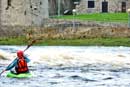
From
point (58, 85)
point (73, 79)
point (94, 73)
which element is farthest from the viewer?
point (94, 73)

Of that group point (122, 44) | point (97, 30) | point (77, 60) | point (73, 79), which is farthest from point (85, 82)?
point (97, 30)

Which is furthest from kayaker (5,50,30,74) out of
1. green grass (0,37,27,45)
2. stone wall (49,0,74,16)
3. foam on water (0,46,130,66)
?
Result: stone wall (49,0,74,16)

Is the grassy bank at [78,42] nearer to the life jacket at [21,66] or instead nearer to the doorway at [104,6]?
the life jacket at [21,66]

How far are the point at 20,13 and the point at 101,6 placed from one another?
37.6 m

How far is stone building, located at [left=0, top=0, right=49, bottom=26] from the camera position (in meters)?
92.9

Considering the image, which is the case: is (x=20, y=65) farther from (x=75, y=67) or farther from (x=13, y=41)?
(x=13, y=41)

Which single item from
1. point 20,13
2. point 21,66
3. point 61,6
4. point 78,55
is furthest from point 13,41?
point 61,6

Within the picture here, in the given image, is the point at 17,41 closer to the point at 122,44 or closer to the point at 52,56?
the point at 122,44

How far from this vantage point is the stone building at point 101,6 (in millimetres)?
128750

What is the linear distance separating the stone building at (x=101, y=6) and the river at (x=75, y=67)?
4872 cm

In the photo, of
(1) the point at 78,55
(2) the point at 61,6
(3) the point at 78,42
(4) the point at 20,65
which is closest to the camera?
(4) the point at 20,65

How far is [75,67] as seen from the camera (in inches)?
2277

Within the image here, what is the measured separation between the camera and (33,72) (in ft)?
175

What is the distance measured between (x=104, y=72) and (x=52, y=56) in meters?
13.0
